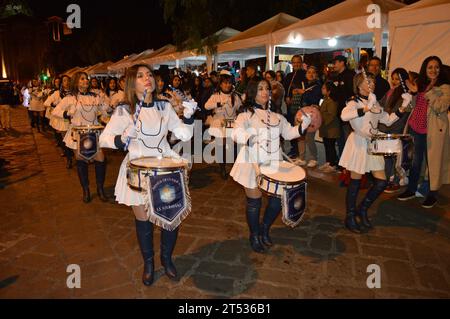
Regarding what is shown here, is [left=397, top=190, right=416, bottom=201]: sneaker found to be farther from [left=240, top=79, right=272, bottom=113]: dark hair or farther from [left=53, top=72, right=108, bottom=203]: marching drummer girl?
[left=53, top=72, right=108, bottom=203]: marching drummer girl

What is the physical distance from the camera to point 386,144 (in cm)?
438

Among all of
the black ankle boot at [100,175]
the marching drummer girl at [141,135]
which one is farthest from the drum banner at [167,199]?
the black ankle boot at [100,175]

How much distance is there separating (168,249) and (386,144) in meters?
2.63

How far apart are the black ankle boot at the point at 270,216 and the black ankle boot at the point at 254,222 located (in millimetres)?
117

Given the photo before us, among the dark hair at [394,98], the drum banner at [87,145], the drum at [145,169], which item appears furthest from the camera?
the drum banner at [87,145]

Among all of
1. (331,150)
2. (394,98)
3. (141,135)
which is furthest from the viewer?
(331,150)

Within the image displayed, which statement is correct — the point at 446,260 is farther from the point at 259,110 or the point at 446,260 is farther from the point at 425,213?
the point at 259,110

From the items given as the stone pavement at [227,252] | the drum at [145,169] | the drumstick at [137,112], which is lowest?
the stone pavement at [227,252]

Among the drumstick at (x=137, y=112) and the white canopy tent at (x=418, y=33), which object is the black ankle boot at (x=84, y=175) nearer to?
the drumstick at (x=137, y=112)

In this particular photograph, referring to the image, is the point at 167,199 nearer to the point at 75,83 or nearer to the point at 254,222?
the point at 254,222

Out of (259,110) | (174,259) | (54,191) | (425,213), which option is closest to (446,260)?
(425,213)

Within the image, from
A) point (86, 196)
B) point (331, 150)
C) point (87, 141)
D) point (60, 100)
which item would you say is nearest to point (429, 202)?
point (331, 150)

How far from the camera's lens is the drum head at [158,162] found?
131 inches

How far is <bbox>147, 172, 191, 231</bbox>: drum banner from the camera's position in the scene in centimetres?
333
